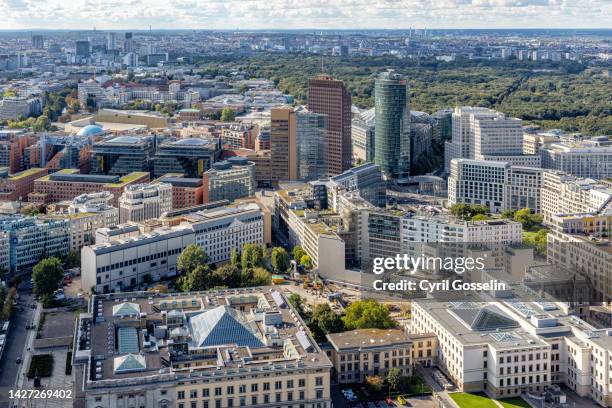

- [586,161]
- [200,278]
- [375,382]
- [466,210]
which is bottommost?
[375,382]

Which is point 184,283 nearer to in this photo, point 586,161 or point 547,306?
point 547,306

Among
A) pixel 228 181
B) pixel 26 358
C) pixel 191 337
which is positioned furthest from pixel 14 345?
pixel 228 181

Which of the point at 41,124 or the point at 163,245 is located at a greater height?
the point at 41,124

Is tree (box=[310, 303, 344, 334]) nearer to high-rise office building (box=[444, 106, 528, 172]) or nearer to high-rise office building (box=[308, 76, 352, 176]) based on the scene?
high-rise office building (box=[308, 76, 352, 176])

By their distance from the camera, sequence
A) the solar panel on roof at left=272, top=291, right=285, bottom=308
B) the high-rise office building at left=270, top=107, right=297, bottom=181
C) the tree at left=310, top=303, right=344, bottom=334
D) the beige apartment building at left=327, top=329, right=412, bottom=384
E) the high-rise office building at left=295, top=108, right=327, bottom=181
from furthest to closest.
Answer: the high-rise office building at left=270, top=107, right=297, bottom=181 → the high-rise office building at left=295, top=108, right=327, bottom=181 → the tree at left=310, top=303, right=344, bottom=334 → the solar panel on roof at left=272, top=291, right=285, bottom=308 → the beige apartment building at left=327, top=329, right=412, bottom=384

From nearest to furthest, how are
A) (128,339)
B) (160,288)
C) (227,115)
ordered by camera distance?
(128,339), (160,288), (227,115)

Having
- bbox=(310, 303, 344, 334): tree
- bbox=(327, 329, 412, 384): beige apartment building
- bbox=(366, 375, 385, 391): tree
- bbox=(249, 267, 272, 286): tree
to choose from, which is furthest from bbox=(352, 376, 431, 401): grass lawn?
bbox=(249, 267, 272, 286): tree
